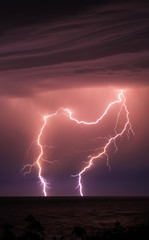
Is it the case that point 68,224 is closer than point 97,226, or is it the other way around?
point 97,226

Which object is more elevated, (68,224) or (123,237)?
(68,224)

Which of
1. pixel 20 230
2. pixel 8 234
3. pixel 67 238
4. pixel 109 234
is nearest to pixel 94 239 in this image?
pixel 109 234

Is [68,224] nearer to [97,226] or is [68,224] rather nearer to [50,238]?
[97,226]

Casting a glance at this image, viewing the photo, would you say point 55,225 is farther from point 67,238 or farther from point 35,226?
point 35,226

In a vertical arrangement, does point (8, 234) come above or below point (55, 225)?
below

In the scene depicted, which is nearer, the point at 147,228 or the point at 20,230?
the point at 147,228

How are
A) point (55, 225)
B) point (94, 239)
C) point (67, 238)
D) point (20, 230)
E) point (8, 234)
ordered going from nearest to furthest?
point (8, 234)
point (94, 239)
point (67, 238)
point (20, 230)
point (55, 225)

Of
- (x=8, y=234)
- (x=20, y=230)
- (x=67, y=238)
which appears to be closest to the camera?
(x=8, y=234)

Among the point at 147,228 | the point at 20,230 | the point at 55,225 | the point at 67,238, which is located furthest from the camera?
the point at 55,225

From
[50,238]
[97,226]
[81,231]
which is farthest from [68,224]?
[81,231]
